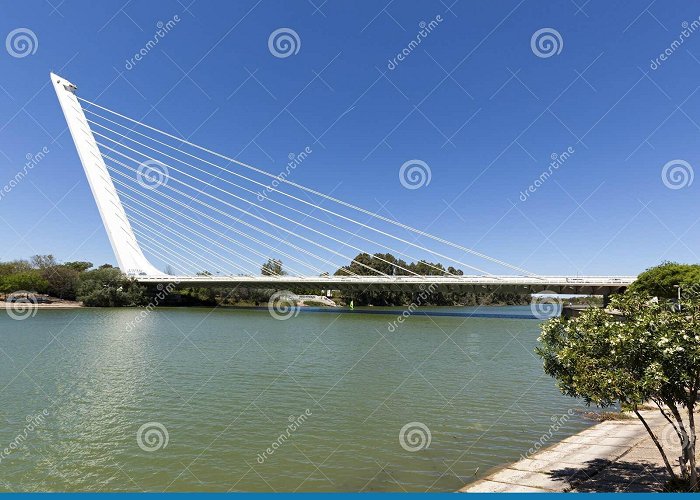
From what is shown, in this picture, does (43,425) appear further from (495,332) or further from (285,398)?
(495,332)

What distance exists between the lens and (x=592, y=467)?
810cm

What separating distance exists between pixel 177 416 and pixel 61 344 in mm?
16276

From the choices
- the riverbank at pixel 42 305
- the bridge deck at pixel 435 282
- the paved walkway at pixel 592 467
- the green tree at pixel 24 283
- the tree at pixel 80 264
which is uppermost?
the bridge deck at pixel 435 282

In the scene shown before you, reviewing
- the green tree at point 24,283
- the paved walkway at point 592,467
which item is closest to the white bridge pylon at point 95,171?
the green tree at point 24,283

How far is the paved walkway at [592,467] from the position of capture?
285 inches

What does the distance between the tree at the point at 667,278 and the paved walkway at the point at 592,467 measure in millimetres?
34511

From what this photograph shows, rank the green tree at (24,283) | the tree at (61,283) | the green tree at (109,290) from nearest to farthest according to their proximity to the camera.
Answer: the green tree at (109,290)
the green tree at (24,283)
the tree at (61,283)

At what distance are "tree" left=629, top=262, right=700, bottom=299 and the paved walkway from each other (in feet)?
113

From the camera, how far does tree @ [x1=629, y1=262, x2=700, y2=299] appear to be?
39688 mm

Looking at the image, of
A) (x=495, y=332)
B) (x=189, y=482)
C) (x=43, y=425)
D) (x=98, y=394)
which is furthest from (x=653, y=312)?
(x=495, y=332)

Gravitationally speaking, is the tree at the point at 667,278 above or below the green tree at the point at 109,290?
above

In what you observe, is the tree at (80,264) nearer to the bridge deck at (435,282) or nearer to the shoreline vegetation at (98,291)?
the shoreline vegetation at (98,291)

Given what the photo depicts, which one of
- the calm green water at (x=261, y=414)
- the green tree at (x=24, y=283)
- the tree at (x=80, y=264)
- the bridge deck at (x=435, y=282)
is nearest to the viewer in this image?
the calm green water at (x=261, y=414)

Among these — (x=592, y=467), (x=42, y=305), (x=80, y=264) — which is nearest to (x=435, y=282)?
(x=592, y=467)
